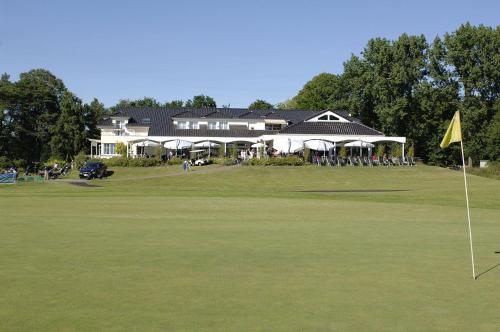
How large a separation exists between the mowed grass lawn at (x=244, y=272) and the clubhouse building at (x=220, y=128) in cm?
5850

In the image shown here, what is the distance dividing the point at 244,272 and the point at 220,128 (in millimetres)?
86352

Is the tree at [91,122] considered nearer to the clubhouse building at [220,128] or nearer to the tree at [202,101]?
the clubhouse building at [220,128]

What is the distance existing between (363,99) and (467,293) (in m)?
92.2

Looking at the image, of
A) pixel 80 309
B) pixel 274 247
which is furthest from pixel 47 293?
pixel 274 247

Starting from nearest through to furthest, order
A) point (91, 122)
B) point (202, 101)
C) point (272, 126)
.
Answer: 1. point (272, 126)
2. point (91, 122)
3. point (202, 101)

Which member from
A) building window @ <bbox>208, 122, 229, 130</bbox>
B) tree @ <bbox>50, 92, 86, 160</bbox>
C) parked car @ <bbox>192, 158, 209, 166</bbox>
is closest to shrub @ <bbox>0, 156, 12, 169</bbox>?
tree @ <bbox>50, 92, 86, 160</bbox>

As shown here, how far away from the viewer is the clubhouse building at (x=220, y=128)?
8288 cm

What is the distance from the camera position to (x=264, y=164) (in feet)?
227

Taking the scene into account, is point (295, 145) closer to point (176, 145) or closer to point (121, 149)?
point (176, 145)

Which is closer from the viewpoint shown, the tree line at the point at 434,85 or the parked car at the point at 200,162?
the parked car at the point at 200,162

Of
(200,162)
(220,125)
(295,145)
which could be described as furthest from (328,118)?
(200,162)

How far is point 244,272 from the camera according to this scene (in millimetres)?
11742

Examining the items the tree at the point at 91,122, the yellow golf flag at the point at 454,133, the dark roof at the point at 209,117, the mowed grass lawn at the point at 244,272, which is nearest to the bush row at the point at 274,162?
the dark roof at the point at 209,117

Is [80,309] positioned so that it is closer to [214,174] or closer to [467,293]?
[467,293]
